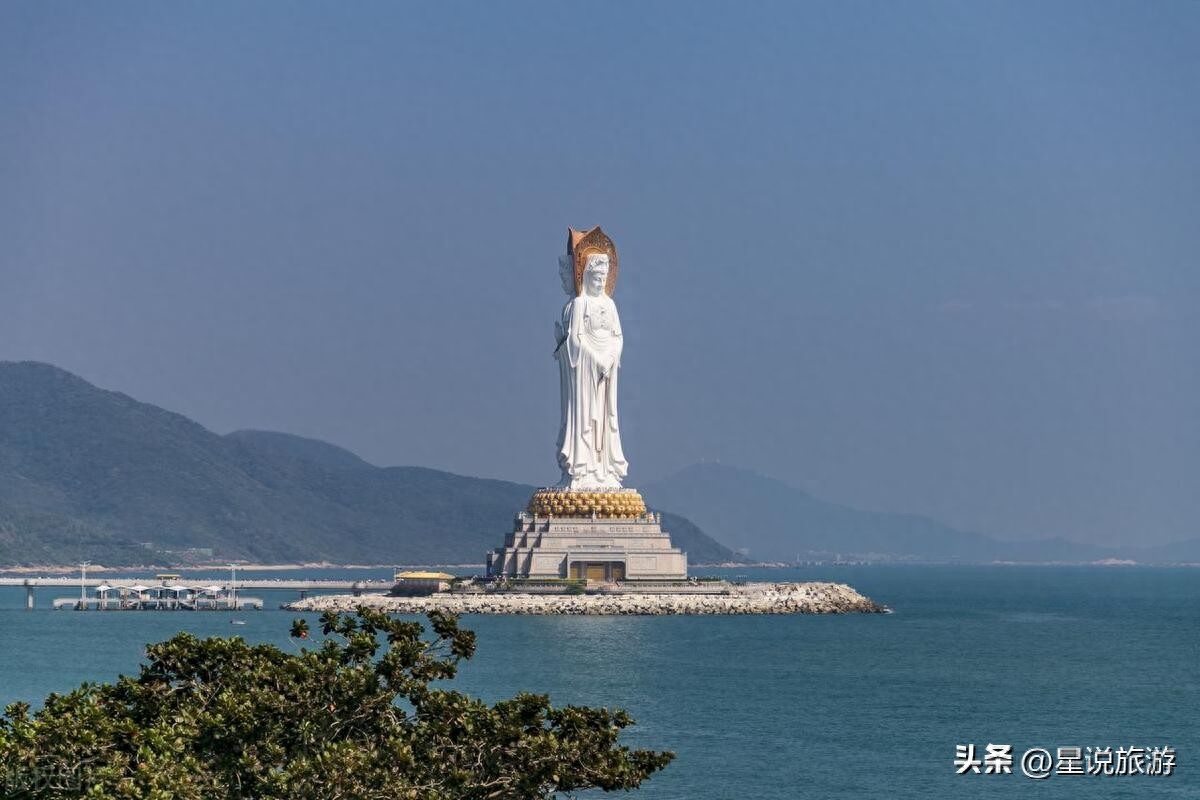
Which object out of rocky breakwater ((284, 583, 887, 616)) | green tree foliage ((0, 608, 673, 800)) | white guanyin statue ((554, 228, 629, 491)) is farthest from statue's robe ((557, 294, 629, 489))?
green tree foliage ((0, 608, 673, 800))

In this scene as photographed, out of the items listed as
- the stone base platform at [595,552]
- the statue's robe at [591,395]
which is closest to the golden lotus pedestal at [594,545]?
the stone base platform at [595,552]

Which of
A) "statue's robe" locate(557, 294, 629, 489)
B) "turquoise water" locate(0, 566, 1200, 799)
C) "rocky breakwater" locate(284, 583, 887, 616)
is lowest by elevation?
"turquoise water" locate(0, 566, 1200, 799)

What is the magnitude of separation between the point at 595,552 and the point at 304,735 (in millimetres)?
50176

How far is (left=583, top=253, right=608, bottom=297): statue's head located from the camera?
239 feet

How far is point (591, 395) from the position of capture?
240ft

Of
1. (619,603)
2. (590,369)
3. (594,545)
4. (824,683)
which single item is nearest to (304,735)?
(824,683)

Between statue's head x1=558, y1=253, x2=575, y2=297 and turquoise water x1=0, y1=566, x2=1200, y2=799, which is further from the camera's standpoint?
statue's head x1=558, y1=253, x2=575, y2=297

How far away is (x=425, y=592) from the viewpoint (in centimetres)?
7256

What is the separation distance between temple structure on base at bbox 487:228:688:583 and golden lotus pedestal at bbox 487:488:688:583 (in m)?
0.03

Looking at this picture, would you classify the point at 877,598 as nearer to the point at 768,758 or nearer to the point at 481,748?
the point at 768,758

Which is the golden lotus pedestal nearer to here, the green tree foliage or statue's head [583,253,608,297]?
statue's head [583,253,608,297]

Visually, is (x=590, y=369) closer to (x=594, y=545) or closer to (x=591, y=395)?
(x=591, y=395)

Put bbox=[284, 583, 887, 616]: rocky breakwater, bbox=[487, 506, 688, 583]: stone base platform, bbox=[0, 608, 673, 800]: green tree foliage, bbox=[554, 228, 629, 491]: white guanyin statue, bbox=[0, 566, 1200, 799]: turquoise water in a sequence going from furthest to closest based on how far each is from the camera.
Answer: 1. bbox=[554, 228, 629, 491]: white guanyin statue
2. bbox=[487, 506, 688, 583]: stone base platform
3. bbox=[284, 583, 887, 616]: rocky breakwater
4. bbox=[0, 566, 1200, 799]: turquoise water
5. bbox=[0, 608, 673, 800]: green tree foliage

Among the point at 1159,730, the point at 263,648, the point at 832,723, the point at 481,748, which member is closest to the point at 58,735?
the point at 263,648
